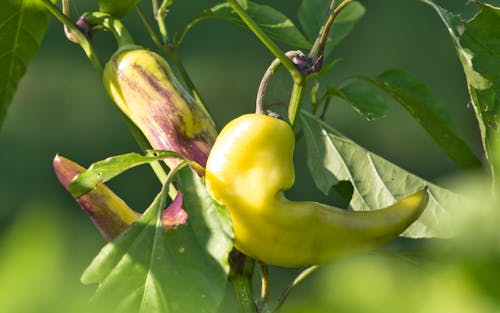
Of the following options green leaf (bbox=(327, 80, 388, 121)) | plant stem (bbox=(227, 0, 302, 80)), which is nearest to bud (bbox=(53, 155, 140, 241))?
plant stem (bbox=(227, 0, 302, 80))

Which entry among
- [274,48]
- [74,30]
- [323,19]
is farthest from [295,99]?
[323,19]

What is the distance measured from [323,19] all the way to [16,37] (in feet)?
0.99

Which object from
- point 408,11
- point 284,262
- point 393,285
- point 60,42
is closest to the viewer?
point 393,285

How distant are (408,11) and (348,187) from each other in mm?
3868

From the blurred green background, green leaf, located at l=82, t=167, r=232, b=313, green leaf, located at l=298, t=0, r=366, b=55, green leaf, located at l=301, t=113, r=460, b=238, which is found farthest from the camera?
the blurred green background

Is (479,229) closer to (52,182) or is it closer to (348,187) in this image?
(348,187)

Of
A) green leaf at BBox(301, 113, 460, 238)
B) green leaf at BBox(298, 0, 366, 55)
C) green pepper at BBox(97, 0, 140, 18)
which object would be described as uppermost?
green pepper at BBox(97, 0, 140, 18)

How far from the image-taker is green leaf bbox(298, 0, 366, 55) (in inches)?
32.7

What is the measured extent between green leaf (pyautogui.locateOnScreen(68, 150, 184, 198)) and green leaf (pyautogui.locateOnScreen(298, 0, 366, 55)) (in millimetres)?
322

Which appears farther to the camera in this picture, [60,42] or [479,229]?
[60,42]

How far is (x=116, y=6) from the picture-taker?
0.61 m

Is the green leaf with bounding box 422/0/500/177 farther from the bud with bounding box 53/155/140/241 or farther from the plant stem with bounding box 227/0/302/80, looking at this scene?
the bud with bounding box 53/155/140/241

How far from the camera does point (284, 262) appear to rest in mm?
543

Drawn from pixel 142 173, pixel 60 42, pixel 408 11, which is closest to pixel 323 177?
pixel 142 173
